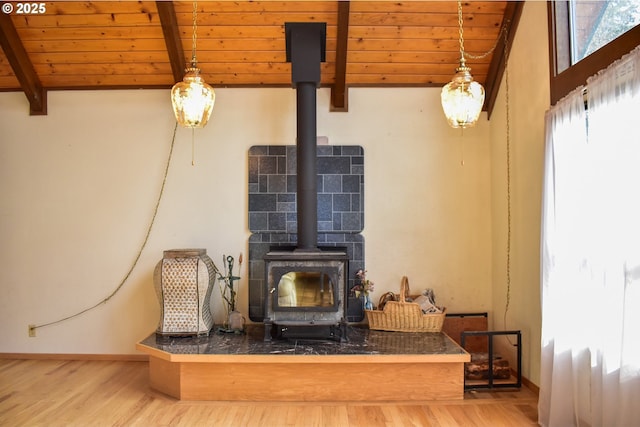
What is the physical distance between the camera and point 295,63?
376 cm

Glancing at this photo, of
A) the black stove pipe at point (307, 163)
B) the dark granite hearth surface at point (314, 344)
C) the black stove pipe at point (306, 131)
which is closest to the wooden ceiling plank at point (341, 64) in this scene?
the black stove pipe at point (306, 131)

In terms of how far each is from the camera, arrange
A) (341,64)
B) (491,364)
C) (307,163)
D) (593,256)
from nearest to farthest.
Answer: (593,256) < (491,364) < (307,163) < (341,64)

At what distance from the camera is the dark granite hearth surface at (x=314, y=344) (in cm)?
338

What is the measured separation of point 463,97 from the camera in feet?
10.3

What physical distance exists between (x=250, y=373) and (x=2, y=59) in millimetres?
3341

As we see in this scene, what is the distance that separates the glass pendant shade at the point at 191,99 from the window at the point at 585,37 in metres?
2.27

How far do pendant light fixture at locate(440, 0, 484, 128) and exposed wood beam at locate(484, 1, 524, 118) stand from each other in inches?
37.5

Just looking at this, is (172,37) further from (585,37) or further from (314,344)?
(585,37)

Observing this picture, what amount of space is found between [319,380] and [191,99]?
207cm

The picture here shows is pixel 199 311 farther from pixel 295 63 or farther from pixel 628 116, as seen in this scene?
pixel 628 116

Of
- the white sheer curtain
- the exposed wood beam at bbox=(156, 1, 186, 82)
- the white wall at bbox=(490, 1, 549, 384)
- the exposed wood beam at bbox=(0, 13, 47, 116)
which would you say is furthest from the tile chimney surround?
the exposed wood beam at bbox=(0, 13, 47, 116)

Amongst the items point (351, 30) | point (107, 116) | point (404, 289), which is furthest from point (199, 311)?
point (351, 30)

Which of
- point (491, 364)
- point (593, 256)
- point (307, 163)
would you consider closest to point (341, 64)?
point (307, 163)

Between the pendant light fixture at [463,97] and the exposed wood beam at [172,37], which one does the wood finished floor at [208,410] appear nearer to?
the pendant light fixture at [463,97]
